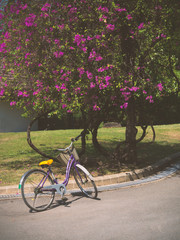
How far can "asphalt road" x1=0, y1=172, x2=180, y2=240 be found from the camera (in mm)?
4324

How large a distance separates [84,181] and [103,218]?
1.60 metres

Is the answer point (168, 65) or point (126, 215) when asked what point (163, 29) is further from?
point (126, 215)

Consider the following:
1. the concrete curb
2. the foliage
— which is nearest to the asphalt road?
the concrete curb

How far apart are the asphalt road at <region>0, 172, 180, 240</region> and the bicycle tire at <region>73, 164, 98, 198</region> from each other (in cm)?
14

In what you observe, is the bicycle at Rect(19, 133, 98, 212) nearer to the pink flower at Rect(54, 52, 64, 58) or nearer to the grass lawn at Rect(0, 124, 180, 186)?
the grass lawn at Rect(0, 124, 180, 186)

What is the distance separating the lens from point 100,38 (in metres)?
7.31

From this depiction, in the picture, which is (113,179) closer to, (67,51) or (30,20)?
(67,51)

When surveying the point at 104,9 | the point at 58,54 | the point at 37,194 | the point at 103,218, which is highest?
the point at 104,9

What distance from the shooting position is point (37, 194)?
581cm

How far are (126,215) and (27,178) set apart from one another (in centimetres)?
184

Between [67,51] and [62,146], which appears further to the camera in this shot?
[62,146]

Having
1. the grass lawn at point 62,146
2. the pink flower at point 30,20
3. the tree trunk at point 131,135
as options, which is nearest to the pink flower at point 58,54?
the pink flower at point 30,20

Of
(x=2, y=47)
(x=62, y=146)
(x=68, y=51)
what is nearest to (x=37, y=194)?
(x=68, y=51)

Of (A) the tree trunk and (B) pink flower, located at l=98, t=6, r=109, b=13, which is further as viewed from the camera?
(A) the tree trunk
